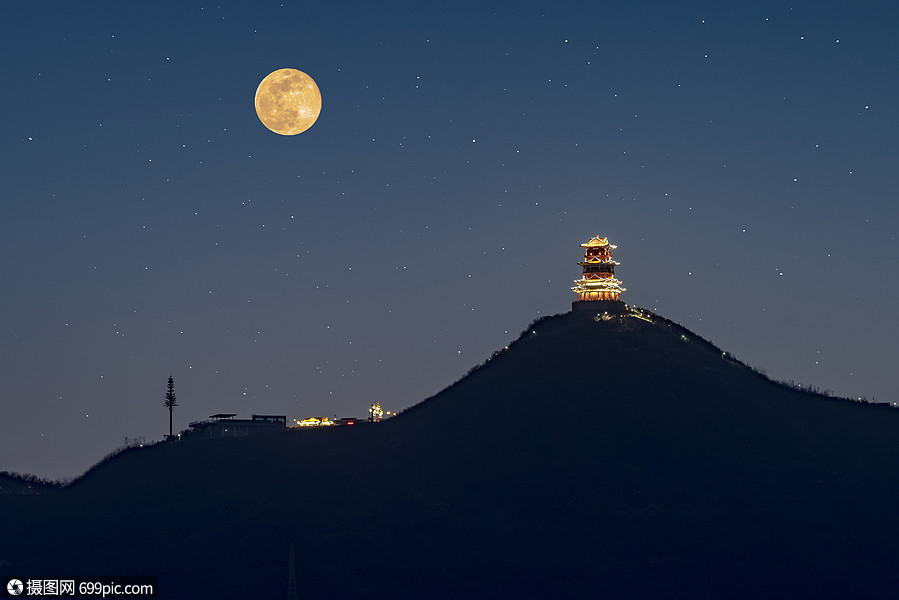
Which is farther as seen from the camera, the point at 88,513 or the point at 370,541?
the point at 88,513

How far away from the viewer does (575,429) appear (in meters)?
192

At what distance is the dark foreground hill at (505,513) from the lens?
150 m

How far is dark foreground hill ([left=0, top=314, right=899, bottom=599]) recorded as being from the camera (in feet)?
492

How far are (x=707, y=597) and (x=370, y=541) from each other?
46.6m

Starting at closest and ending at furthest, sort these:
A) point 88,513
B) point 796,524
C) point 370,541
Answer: point 370,541 → point 796,524 → point 88,513

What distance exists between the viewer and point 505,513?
552 feet

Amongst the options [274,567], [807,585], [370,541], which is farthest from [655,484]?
[274,567]

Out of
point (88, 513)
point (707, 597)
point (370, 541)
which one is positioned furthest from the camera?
point (88, 513)

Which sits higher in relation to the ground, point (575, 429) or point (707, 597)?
point (575, 429)

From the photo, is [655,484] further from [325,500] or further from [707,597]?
[325,500]

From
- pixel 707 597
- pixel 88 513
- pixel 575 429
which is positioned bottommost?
pixel 707 597

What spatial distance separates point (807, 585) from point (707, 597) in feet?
51.2

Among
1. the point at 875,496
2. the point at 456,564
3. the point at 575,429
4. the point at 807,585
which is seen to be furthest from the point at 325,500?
the point at 875,496

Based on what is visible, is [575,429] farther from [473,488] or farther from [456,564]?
[456,564]
